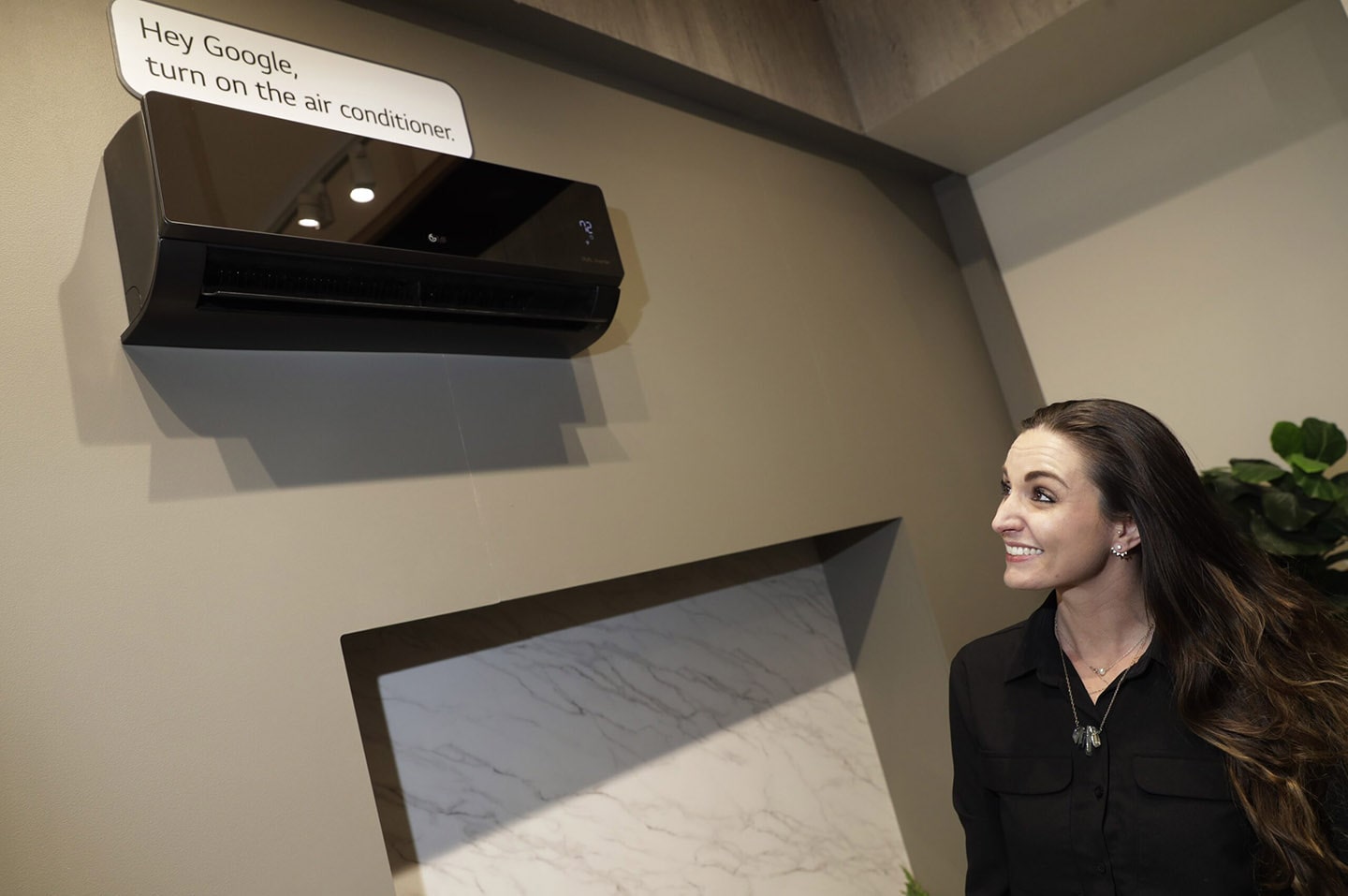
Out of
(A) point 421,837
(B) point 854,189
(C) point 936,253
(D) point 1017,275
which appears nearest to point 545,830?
(A) point 421,837

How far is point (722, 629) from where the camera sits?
253cm

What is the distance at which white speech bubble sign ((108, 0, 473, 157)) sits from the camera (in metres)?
1.49

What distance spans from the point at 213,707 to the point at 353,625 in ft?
0.74

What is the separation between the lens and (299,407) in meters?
1.50

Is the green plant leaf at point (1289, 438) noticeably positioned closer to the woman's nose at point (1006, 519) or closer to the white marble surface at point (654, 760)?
the white marble surface at point (654, 760)

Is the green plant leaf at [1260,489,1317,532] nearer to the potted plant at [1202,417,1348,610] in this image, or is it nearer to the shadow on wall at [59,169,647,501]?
the potted plant at [1202,417,1348,610]

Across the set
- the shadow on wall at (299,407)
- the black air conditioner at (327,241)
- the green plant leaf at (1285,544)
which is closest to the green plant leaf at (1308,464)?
the green plant leaf at (1285,544)

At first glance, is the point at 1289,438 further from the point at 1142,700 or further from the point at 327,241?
→ the point at 327,241

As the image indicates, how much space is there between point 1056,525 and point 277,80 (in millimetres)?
1431

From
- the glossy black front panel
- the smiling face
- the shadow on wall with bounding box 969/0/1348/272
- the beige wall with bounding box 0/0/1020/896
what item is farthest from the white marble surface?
the shadow on wall with bounding box 969/0/1348/272

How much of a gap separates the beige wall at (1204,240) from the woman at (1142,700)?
164cm

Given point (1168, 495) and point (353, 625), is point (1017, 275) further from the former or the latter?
point (353, 625)

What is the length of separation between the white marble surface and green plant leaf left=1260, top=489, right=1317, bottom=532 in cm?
118

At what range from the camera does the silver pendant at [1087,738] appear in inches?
58.6
